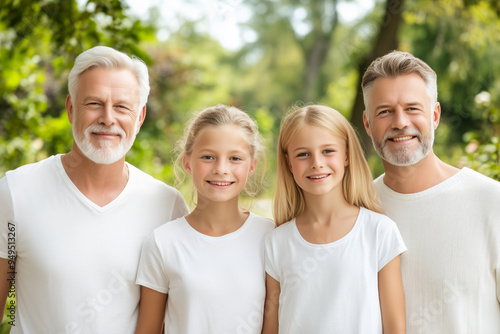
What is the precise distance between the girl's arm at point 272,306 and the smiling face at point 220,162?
0.44 meters

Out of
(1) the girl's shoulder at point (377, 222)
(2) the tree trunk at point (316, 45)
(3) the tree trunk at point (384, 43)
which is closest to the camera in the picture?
(1) the girl's shoulder at point (377, 222)

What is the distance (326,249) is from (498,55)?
16.0m

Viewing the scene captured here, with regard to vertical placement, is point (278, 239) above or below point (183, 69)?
below

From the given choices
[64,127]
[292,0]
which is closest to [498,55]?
[292,0]

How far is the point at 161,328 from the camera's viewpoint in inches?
102

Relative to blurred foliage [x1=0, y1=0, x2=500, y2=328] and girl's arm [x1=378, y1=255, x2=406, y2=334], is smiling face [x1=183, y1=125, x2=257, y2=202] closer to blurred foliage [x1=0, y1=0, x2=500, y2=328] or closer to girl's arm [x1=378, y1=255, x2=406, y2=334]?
blurred foliage [x1=0, y1=0, x2=500, y2=328]

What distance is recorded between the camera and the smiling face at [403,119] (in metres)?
2.48

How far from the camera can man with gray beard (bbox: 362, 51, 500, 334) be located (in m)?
2.37

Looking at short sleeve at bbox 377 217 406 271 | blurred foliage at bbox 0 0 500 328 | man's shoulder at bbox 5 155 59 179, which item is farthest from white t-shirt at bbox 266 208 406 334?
man's shoulder at bbox 5 155 59 179

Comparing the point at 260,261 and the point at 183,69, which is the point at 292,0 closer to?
the point at 183,69

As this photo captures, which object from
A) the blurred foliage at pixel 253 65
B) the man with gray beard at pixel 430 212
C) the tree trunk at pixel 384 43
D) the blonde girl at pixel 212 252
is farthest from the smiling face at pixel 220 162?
the tree trunk at pixel 384 43

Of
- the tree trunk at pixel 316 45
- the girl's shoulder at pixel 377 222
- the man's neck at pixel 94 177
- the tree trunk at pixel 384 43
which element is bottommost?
the girl's shoulder at pixel 377 222

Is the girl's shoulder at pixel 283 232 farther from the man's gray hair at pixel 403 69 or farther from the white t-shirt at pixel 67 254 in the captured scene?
the man's gray hair at pixel 403 69

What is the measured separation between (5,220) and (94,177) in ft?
1.45
